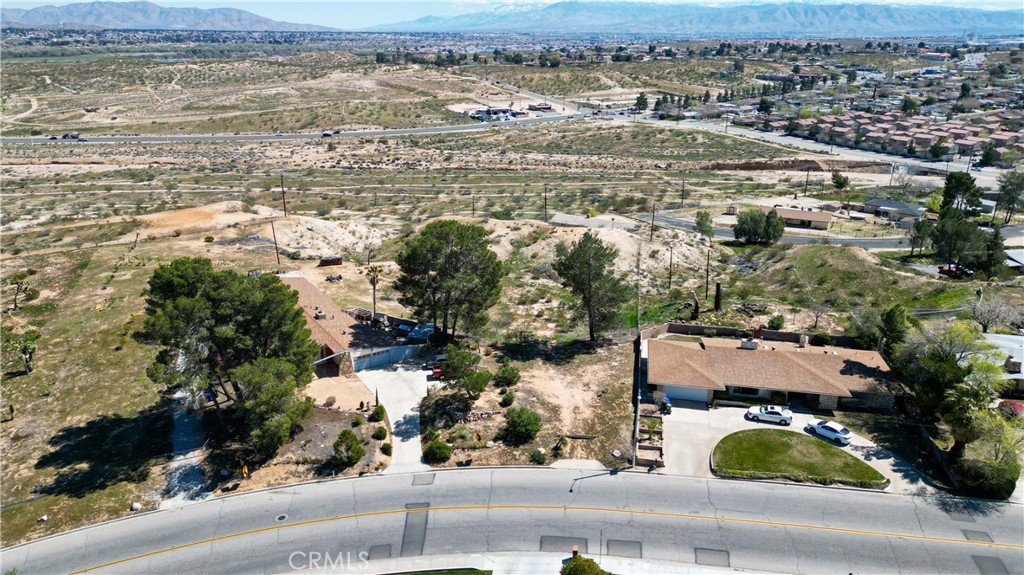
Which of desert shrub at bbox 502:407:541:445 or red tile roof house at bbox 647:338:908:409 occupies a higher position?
red tile roof house at bbox 647:338:908:409

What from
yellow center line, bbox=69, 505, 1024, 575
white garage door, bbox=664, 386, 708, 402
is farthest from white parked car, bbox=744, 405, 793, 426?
yellow center line, bbox=69, 505, 1024, 575

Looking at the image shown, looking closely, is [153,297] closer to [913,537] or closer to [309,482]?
[309,482]

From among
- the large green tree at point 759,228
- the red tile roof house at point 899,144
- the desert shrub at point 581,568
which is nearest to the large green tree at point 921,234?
the large green tree at point 759,228

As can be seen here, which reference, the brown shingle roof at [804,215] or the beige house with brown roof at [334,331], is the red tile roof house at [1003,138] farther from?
the beige house with brown roof at [334,331]

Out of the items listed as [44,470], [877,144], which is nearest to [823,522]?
[44,470]

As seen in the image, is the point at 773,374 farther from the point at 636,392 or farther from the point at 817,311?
the point at 817,311

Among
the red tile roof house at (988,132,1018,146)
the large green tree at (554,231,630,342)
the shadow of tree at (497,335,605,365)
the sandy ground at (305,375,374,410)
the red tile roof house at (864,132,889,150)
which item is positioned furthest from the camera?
the red tile roof house at (864,132,889,150)

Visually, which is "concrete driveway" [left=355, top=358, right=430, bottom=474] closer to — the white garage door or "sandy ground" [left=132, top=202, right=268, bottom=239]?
the white garage door
